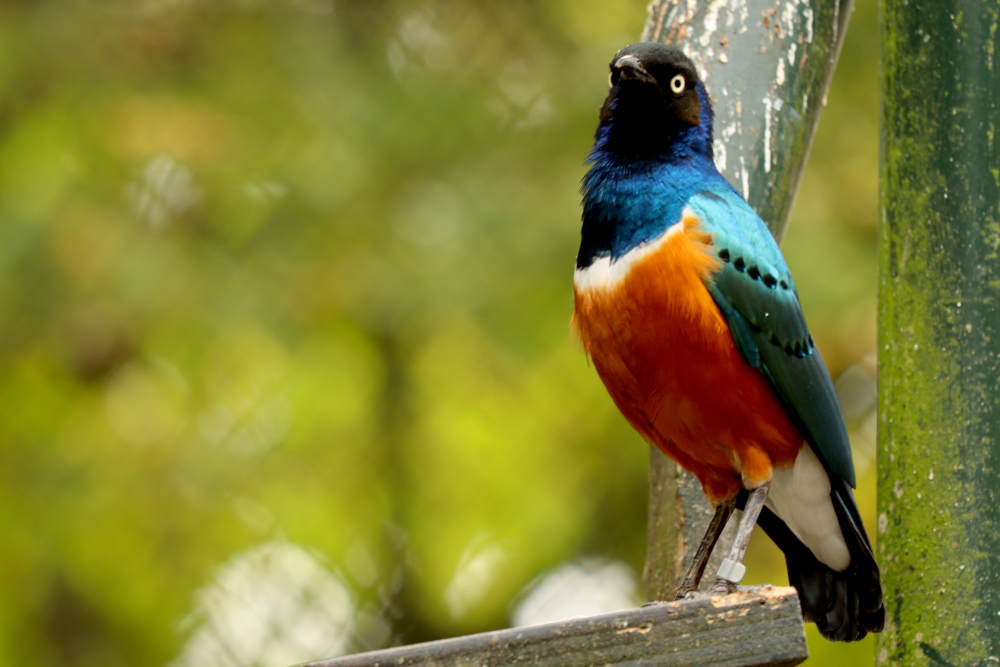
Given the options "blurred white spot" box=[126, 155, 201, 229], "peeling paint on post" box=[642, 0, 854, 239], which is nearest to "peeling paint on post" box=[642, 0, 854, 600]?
"peeling paint on post" box=[642, 0, 854, 239]

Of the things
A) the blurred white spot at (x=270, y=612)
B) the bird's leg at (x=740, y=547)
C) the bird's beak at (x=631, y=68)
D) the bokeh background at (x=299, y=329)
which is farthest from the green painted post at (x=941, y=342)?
the blurred white spot at (x=270, y=612)

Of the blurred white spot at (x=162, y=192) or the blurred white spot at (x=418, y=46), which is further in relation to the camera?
the blurred white spot at (x=418, y=46)

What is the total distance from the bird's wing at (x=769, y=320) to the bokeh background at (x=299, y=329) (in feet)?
9.28

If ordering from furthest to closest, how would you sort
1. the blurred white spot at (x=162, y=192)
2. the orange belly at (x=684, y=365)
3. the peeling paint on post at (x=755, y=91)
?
the blurred white spot at (x=162, y=192)
the peeling paint on post at (x=755, y=91)
the orange belly at (x=684, y=365)

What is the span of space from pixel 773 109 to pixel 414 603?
4.02 m

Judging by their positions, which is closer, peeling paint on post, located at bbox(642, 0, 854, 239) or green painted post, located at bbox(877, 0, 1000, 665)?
green painted post, located at bbox(877, 0, 1000, 665)

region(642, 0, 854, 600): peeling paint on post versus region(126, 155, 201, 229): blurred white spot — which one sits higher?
region(642, 0, 854, 600): peeling paint on post

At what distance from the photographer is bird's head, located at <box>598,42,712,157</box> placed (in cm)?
335

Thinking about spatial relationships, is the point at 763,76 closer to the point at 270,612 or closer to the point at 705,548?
the point at 705,548

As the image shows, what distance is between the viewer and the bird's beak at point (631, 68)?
10.9ft

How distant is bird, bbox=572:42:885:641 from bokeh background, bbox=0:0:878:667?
9.01ft

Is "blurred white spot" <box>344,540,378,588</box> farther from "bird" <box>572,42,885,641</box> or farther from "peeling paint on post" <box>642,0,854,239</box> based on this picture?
"peeling paint on post" <box>642,0,854,239</box>

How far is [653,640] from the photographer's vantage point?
2.41m

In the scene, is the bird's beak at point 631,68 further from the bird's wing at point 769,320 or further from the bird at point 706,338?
the bird's wing at point 769,320
